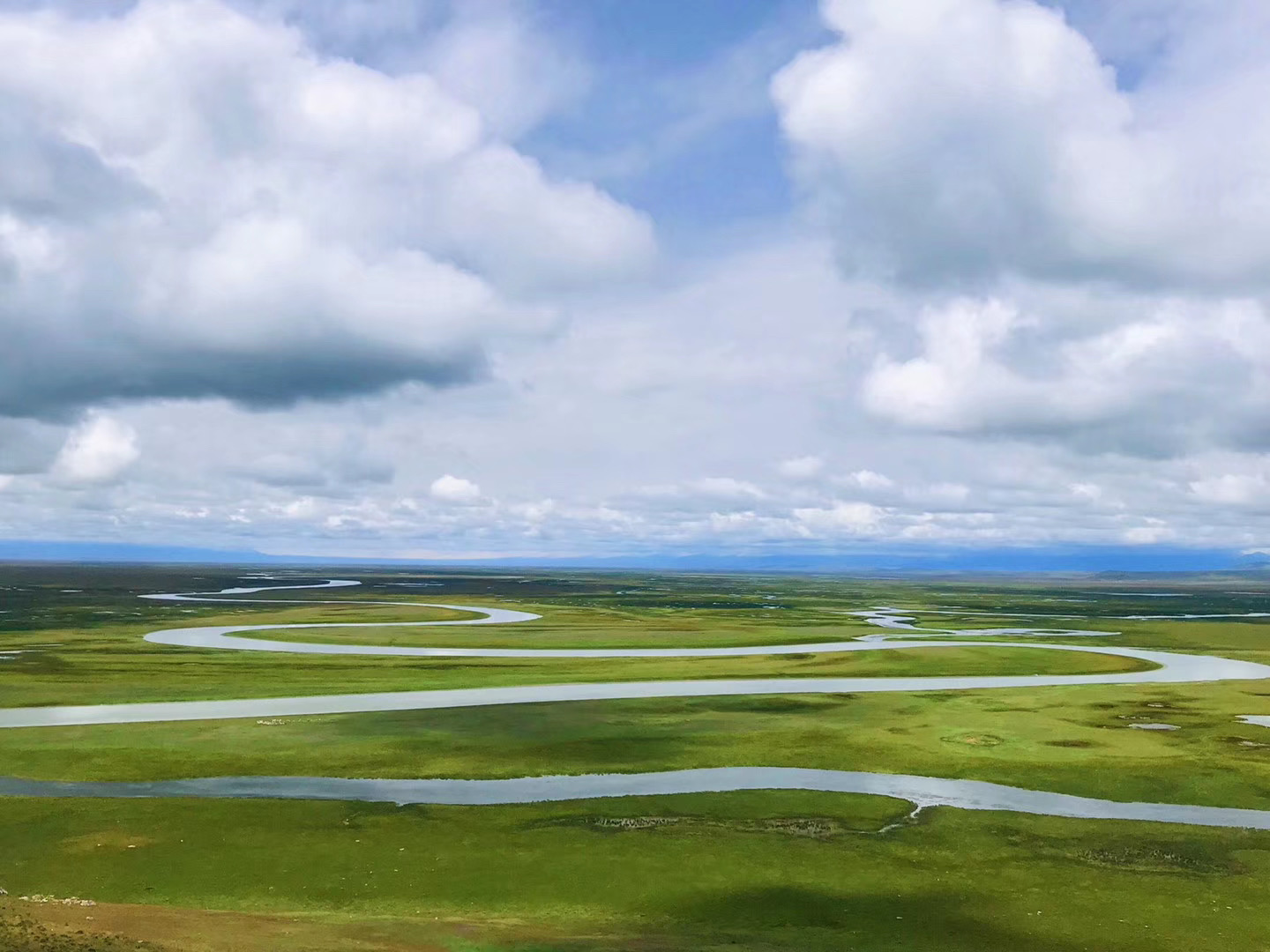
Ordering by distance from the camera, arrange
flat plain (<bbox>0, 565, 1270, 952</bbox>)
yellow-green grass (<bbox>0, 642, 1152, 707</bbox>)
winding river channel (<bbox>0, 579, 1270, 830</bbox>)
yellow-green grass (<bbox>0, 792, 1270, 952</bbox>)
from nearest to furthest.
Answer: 1. flat plain (<bbox>0, 565, 1270, 952</bbox>)
2. yellow-green grass (<bbox>0, 792, 1270, 952</bbox>)
3. winding river channel (<bbox>0, 579, 1270, 830</bbox>)
4. yellow-green grass (<bbox>0, 642, 1152, 707</bbox>)

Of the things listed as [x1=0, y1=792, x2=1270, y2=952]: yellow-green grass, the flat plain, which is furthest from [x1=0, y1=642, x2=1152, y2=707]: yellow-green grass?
[x1=0, y1=792, x2=1270, y2=952]: yellow-green grass

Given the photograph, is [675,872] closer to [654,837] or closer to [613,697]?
[654,837]

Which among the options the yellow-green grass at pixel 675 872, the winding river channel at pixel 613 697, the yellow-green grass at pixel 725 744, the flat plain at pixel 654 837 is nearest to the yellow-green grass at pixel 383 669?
the flat plain at pixel 654 837

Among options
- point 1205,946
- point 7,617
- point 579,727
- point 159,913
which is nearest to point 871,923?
point 1205,946

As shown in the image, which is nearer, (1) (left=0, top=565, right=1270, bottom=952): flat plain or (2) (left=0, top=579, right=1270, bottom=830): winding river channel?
(1) (left=0, top=565, right=1270, bottom=952): flat plain

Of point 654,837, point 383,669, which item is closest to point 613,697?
point 383,669

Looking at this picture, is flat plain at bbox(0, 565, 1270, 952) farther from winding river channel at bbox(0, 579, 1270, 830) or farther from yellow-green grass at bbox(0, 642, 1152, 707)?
winding river channel at bbox(0, 579, 1270, 830)
